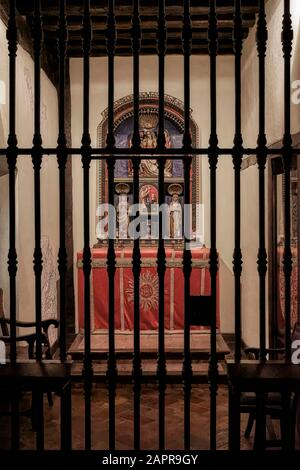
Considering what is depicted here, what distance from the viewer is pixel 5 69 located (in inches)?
189

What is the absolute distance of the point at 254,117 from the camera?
5992 millimetres

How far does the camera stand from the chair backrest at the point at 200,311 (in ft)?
7.22

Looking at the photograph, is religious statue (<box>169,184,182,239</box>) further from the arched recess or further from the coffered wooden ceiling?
the coffered wooden ceiling

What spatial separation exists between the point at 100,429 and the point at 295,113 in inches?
112

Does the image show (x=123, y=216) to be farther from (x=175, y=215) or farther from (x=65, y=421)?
(x=65, y=421)

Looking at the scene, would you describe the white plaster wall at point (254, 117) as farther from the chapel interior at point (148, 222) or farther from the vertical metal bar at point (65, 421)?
the vertical metal bar at point (65, 421)

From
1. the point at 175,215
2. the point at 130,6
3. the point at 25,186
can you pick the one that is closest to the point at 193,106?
the point at 175,215

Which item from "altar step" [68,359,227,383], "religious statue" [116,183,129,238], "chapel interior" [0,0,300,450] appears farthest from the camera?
"religious statue" [116,183,129,238]

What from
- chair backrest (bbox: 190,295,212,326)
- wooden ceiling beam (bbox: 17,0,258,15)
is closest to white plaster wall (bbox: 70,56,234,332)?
wooden ceiling beam (bbox: 17,0,258,15)

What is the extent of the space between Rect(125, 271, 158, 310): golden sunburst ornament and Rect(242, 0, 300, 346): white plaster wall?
1105 millimetres

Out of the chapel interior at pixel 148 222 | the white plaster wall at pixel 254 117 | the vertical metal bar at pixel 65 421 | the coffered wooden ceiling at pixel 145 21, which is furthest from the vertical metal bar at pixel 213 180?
the coffered wooden ceiling at pixel 145 21

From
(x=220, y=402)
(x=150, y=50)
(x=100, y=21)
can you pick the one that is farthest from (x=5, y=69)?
(x=220, y=402)

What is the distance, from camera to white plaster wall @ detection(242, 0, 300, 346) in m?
4.73

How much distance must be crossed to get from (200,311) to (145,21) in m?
4.74
